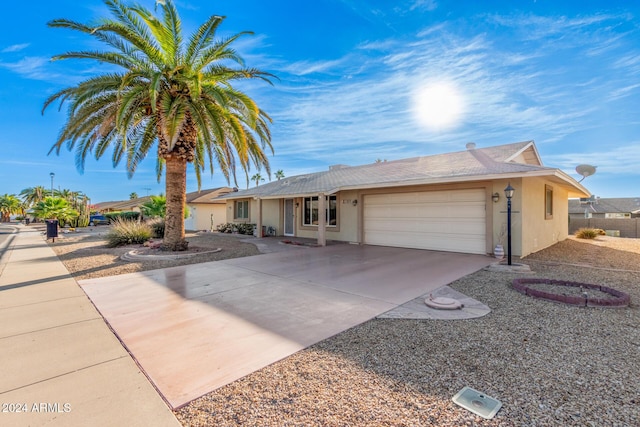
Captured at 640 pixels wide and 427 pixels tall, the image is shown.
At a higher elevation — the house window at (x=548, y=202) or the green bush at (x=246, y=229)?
the house window at (x=548, y=202)

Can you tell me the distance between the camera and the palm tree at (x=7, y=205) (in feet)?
208

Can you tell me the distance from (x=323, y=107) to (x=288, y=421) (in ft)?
49.0

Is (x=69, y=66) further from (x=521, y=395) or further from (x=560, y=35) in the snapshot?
(x=560, y=35)

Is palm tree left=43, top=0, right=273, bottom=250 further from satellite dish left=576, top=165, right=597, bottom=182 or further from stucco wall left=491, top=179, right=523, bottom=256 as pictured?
satellite dish left=576, top=165, right=597, bottom=182

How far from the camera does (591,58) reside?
1025 centimetres

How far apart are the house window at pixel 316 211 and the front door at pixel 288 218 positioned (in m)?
1.06

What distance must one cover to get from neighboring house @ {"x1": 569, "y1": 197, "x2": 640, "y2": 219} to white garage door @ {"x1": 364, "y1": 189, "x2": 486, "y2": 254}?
110 ft

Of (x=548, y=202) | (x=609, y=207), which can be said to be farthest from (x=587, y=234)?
(x=609, y=207)

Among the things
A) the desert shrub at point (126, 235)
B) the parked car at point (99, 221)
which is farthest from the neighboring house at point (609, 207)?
the parked car at point (99, 221)

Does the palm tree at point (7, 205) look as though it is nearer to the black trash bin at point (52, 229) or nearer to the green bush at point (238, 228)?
the black trash bin at point (52, 229)

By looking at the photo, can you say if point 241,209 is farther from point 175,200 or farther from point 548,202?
point 548,202

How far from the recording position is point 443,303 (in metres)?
4.93

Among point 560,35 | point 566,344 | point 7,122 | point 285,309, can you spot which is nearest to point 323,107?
point 560,35

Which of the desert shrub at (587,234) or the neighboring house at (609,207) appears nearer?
the desert shrub at (587,234)
